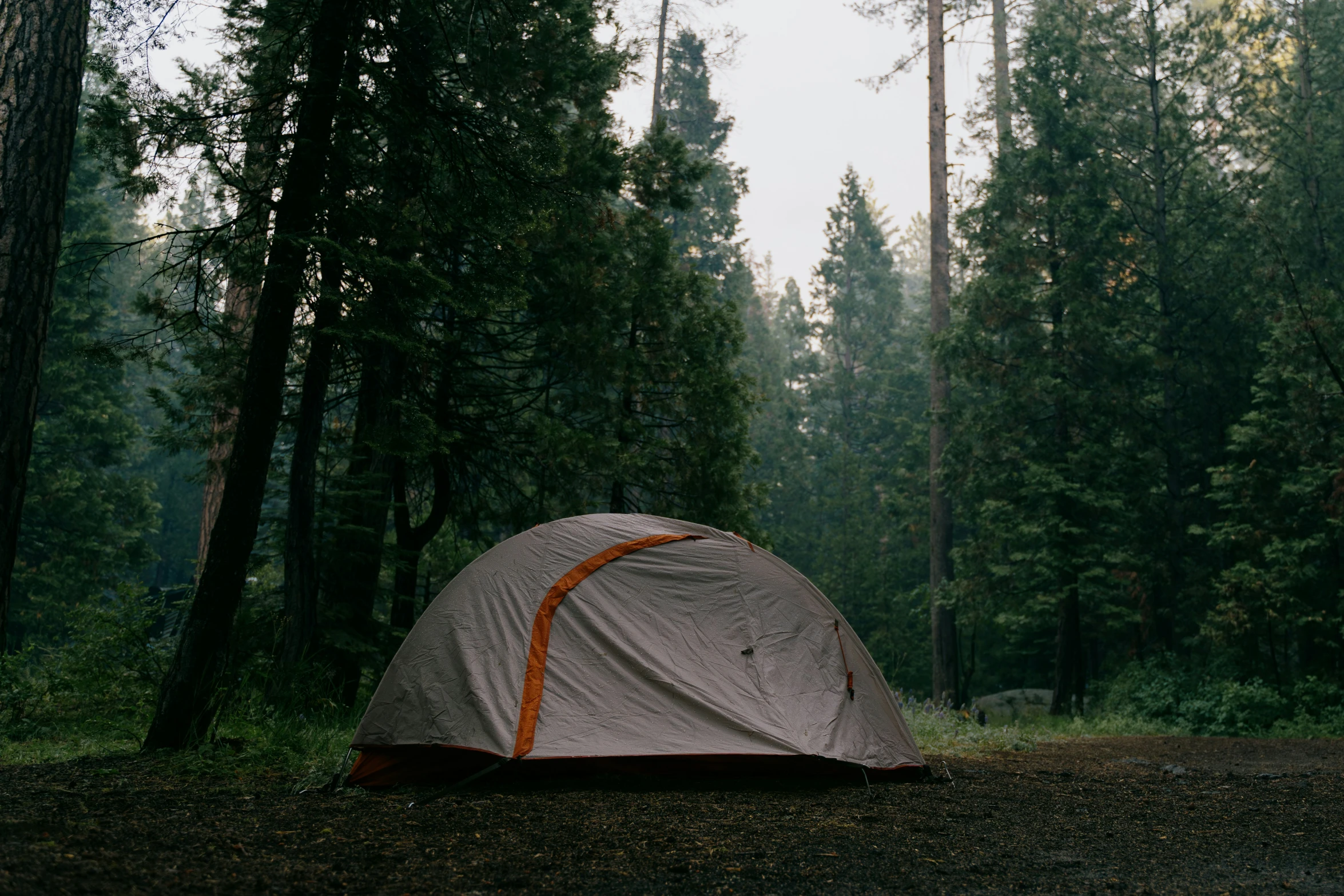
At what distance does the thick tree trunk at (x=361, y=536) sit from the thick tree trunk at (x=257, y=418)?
238 cm

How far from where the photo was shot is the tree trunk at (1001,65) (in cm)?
1877

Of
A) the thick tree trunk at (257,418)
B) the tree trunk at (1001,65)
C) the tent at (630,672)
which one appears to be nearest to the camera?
the tent at (630,672)

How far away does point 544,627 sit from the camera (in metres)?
5.25

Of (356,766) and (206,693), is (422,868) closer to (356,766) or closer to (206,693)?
(356,766)

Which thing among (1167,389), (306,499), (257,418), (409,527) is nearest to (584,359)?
(409,527)

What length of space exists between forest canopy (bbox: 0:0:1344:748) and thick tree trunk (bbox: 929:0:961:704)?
42 centimetres

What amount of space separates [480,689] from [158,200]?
4131mm

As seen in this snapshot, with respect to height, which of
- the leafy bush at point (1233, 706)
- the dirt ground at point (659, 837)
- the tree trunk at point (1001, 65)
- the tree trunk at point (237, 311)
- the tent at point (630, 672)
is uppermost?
the tree trunk at point (1001, 65)

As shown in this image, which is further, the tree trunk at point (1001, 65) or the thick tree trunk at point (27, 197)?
the tree trunk at point (1001, 65)

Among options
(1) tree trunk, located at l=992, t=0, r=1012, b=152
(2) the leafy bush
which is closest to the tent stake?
(2) the leafy bush

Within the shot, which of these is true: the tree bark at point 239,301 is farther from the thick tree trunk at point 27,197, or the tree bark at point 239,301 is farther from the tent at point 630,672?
the tent at point 630,672

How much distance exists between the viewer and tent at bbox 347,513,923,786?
490 centimetres

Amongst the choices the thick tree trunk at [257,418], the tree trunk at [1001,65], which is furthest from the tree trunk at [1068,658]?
the thick tree trunk at [257,418]

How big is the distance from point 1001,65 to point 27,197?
64.4 feet
